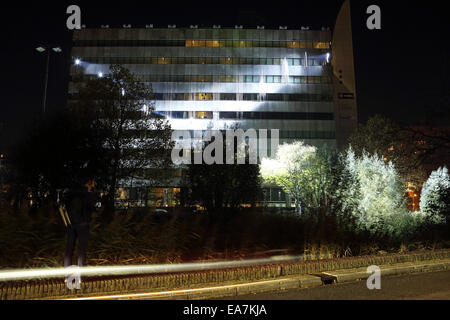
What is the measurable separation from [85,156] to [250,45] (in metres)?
49.9

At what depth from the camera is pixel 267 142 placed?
58938 mm

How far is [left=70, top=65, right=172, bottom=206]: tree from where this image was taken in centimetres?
2080

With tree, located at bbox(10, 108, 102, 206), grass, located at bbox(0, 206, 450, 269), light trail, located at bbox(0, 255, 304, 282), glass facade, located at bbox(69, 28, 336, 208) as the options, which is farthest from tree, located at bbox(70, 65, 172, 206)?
glass facade, located at bbox(69, 28, 336, 208)

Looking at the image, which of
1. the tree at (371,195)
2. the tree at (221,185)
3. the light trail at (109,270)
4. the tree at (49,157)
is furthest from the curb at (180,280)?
the tree at (49,157)

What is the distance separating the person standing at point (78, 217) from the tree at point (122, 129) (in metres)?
14.0

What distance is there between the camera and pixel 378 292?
626cm

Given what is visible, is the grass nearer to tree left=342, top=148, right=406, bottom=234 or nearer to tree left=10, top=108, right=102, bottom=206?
tree left=342, top=148, right=406, bottom=234

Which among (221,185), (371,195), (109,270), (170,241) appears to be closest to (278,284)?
(170,241)

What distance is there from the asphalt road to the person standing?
2974mm

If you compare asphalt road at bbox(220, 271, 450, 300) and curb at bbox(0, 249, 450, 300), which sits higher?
curb at bbox(0, 249, 450, 300)

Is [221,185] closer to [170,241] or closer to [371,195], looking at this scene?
[371,195]

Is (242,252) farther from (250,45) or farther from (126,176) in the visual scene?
(250,45)

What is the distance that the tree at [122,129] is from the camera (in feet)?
68.2

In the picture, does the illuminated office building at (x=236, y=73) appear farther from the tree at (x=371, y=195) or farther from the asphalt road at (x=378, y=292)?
the asphalt road at (x=378, y=292)
